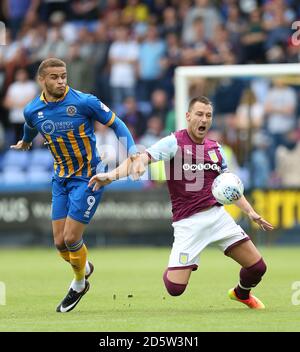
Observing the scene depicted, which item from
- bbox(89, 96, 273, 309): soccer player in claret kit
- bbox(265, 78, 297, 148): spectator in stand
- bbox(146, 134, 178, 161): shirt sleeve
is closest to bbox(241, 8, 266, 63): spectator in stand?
bbox(265, 78, 297, 148): spectator in stand

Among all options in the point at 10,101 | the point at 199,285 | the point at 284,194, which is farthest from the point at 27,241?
the point at 199,285

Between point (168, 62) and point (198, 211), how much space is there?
11.9 meters

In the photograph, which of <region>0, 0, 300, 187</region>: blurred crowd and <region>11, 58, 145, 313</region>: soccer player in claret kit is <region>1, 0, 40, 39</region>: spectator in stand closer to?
<region>0, 0, 300, 187</region>: blurred crowd

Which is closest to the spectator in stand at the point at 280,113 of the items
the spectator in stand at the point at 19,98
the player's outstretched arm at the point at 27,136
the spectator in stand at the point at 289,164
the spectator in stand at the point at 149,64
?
the spectator in stand at the point at 289,164

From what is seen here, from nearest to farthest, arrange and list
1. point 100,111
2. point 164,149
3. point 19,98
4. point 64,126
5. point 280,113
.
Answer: point 164,149, point 100,111, point 64,126, point 280,113, point 19,98

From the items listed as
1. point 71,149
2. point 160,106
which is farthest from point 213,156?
point 160,106

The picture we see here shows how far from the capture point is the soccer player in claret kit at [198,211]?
9805 millimetres

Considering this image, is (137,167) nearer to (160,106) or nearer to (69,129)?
(69,129)

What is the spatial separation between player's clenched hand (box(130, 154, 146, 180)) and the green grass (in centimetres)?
126

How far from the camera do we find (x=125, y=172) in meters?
9.12

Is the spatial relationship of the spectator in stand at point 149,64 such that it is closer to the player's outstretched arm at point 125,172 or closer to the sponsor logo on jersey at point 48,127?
the sponsor logo on jersey at point 48,127

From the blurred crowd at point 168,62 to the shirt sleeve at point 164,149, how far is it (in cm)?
979

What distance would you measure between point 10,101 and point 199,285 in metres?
10.7

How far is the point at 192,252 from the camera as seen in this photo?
32.4 ft
